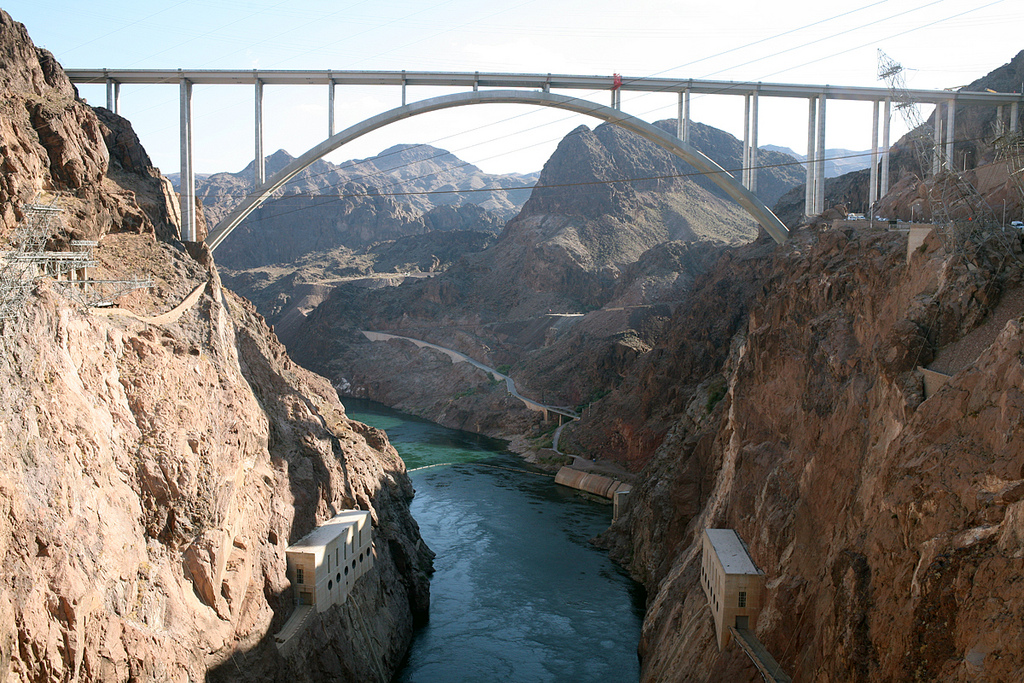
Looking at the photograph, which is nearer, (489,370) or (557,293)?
(489,370)

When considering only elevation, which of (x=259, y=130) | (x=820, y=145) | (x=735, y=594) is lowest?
(x=735, y=594)

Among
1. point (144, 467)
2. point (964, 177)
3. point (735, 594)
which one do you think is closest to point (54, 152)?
point (144, 467)

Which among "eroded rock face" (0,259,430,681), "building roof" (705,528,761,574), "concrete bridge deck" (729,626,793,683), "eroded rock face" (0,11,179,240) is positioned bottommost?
"concrete bridge deck" (729,626,793,683)

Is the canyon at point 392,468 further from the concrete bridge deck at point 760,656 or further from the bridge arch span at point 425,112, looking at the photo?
the bridge arch span at point 425,112

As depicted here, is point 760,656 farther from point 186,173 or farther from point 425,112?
point 186,173

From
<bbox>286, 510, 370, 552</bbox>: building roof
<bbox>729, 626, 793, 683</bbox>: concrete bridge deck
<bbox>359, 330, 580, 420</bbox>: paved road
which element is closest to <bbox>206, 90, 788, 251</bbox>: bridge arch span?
<bbox>286, 510, 370, 552</bbox>: building roof

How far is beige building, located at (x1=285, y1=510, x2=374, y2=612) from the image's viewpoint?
84.8 ft

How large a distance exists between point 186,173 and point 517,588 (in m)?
22.0

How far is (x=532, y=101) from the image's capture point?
37.5m

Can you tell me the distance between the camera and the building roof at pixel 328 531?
1043 inches

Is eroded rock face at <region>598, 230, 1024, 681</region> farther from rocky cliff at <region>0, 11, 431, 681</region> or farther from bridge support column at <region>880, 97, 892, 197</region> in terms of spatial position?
rocky cliff at <region>0, 11, 431, 681</region>

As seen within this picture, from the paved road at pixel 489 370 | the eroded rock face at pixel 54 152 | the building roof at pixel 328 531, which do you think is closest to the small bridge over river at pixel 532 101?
the eroded rock face at pixel 54 152

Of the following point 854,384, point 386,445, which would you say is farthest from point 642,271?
point 854,384

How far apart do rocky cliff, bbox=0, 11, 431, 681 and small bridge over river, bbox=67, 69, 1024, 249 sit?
2906 mm
